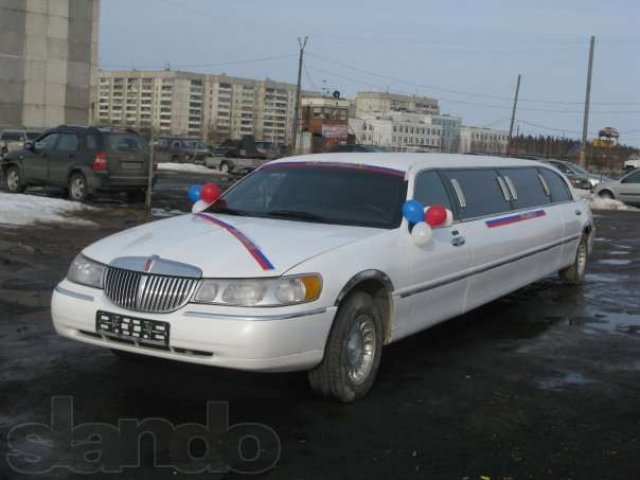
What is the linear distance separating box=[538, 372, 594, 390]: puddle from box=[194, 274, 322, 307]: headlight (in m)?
2.05

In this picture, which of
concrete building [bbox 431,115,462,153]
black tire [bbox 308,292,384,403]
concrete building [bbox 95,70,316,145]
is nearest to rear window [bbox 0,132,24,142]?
black tire [bbox 308,292,384,403]

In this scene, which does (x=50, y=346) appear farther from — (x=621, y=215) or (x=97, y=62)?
(x=97, y=62)

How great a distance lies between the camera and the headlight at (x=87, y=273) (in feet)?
16.1

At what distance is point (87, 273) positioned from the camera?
5.00 m

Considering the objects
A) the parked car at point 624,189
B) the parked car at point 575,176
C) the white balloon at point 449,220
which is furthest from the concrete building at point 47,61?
the white balloon at point 449,220

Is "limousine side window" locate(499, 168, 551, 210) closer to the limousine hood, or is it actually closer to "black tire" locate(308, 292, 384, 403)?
the limousine hood

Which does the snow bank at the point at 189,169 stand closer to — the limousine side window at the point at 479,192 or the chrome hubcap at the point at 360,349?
the limousine side window at the point at 479,192

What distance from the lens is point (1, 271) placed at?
29.2 ft

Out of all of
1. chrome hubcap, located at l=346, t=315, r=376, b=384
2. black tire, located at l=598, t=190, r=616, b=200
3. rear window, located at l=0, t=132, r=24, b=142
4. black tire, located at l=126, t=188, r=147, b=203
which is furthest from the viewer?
rear window, located at l=0, t=132, r=24, b=142

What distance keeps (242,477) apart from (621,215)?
2098 centimetres

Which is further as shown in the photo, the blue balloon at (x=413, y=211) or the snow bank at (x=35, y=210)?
the snow bank at (x=35, y=210)

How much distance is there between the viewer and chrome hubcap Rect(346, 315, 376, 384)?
5.01 m

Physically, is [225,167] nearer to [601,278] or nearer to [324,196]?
[601,278]

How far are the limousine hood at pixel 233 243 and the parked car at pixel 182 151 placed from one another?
42.2 metres
